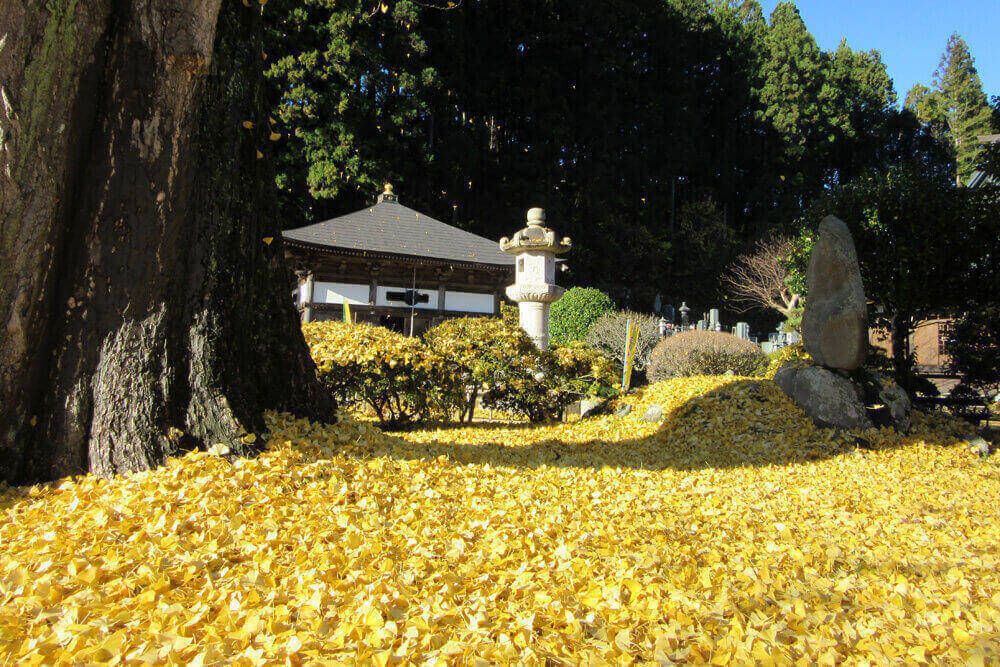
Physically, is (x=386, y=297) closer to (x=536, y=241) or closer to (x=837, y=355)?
(x=536, y=241)

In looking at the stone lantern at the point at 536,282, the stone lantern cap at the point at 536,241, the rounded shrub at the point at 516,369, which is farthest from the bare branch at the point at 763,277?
the rounded shrub at the point at 516,369

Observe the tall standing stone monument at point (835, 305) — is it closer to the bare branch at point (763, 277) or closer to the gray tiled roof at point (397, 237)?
the gray tiled roof at point (397, 237)

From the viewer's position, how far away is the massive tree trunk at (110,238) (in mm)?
2824

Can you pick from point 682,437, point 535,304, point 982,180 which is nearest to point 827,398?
point 682,437

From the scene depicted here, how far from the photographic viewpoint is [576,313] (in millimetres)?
17328

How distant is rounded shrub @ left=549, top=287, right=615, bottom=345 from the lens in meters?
17.1

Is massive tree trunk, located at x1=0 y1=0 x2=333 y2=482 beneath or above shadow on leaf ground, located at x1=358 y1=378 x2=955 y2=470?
above

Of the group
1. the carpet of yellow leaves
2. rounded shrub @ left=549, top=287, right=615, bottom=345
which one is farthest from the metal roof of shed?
the carpet of yellow leaves

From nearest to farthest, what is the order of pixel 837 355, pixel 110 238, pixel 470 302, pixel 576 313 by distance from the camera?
pixel 110 238
pixel 837 355
pixel 576 313
pixel 470 302

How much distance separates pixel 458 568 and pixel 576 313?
1522 cm

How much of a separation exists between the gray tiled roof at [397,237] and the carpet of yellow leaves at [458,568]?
12.0 m

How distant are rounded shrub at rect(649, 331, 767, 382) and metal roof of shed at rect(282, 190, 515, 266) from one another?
5.29 metres

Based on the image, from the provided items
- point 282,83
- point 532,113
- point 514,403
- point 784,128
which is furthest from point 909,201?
point 784,128

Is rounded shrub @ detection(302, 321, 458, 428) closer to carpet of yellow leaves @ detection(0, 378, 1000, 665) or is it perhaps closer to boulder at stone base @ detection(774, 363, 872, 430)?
carpet of yellow leaves @ detection(0, 378, 1000, 665)
